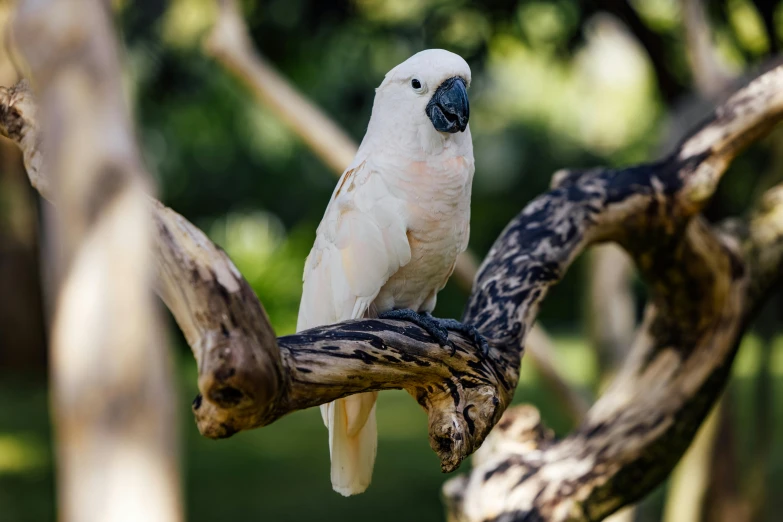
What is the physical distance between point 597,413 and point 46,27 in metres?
1.68

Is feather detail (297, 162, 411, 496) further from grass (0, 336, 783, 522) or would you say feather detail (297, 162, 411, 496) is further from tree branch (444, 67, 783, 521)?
grass (0, 336, 783, 522)

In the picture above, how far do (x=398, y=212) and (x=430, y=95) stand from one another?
0.75 ft

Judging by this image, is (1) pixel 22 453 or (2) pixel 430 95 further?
(1) pixel 22 453

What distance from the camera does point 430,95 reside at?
1635mm

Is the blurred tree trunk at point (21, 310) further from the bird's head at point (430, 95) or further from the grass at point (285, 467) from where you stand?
the bird's head at point (430, 95)

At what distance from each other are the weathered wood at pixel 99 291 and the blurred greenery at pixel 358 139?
1.23 meters

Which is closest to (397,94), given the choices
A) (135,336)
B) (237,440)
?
(135,336)

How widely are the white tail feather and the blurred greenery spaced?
849mm

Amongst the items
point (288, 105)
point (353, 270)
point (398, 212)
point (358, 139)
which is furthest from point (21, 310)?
point (398, 212)

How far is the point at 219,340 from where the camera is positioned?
1.07 meters

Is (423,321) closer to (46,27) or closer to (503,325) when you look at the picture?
(503,325)

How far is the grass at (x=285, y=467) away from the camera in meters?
4.73

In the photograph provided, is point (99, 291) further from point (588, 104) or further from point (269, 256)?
point (269, 256)

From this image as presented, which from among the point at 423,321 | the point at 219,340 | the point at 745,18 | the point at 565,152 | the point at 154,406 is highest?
the point at 565,152
